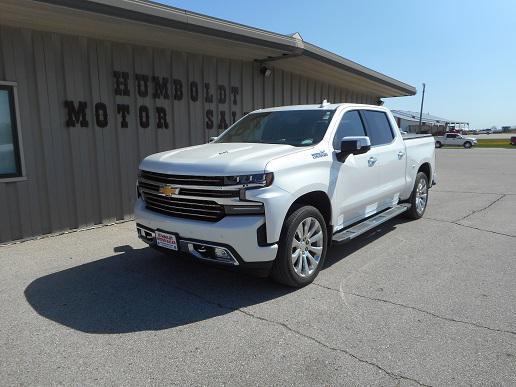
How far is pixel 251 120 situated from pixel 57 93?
319cm

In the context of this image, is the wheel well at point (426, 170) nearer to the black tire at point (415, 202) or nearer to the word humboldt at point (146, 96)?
the black tire at point (415, 202)

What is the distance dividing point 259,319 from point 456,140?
4784 centimetres

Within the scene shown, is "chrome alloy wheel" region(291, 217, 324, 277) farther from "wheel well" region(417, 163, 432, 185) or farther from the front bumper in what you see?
"wheel well" region(417, 163, 432, 185)

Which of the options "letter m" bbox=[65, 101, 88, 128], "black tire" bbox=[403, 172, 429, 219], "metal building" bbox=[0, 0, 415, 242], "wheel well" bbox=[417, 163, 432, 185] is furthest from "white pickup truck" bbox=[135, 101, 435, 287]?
"letter m" bbox=[65, 101, 88, 128]

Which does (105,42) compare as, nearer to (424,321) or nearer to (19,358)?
(19,358)

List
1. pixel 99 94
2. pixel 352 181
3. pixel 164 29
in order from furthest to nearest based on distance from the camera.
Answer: pixel 99 94 < pixel 164 29 < pixel 352 181

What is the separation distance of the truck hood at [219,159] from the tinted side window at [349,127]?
72 centimetres

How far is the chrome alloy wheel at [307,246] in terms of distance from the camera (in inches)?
165

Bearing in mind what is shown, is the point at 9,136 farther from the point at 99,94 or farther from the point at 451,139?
the point at 451,139

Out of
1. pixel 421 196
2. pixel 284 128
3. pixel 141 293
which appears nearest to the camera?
pixel 141 293

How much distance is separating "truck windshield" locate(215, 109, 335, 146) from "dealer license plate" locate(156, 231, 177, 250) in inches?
67.2

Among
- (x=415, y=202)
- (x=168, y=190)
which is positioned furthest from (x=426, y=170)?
(x=168, y=190)

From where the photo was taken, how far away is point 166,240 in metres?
4.14

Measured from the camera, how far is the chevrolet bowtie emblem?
4.10 m
